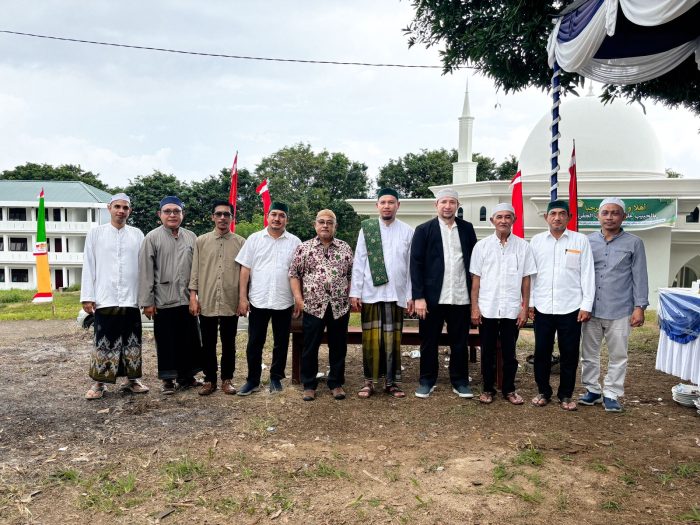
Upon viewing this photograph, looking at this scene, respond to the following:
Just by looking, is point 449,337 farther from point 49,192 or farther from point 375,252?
point 49,192

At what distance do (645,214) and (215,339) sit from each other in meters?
15.9

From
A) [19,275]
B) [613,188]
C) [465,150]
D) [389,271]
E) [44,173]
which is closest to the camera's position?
[389,271]

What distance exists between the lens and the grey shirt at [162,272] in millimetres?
4816

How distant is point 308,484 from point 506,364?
7.27 ft

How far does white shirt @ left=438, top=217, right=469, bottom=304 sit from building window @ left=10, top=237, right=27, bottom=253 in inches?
1388

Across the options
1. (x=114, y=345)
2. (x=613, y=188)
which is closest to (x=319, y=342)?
(x=114, y=345)

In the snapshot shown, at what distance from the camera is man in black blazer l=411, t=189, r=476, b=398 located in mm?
4695

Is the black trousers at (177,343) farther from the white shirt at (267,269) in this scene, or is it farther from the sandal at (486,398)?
the sandal at (486,398)

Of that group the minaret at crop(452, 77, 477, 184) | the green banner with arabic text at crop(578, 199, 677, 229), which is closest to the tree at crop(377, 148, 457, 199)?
the minaret at crop(452, 77, 477, 184)

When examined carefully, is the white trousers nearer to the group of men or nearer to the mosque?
the group of men

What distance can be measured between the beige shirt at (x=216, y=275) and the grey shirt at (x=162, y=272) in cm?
11

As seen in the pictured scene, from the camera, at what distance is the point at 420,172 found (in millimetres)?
34156

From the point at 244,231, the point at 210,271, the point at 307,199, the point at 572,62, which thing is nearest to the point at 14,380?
the point at 210,271

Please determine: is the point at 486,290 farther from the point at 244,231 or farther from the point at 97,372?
the point at 244,231
